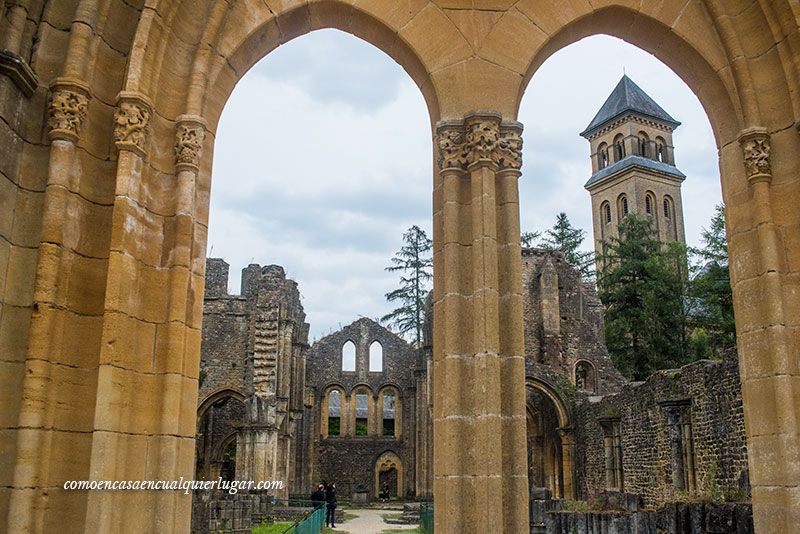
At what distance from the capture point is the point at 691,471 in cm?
1553

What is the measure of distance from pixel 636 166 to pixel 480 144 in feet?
191

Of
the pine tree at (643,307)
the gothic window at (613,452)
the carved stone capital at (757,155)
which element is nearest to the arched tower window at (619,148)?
the pine tree at (643,307)

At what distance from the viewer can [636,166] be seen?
6106 centimetres

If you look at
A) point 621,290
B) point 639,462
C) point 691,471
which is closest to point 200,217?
point 691,471

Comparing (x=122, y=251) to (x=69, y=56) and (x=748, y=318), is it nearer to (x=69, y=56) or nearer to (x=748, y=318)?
(x=69, y=56)

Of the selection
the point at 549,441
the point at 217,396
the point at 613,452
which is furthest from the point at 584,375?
the point at 217,396

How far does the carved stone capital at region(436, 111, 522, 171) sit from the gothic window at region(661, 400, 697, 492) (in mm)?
11108

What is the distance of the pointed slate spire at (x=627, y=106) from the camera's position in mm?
62625

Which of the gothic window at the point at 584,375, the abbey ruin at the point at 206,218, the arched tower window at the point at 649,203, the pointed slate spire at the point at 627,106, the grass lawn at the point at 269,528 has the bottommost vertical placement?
the grass lawn at the point at 269,528

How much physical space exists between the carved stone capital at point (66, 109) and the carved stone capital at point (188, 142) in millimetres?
665

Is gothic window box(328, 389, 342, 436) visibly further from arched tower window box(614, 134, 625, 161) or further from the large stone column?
arched tower window box(614, 134, 625, 161)

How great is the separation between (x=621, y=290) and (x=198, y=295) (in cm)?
2914

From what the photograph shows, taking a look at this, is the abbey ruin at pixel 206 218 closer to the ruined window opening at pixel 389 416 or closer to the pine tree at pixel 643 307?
the pine tree at pixel 643 307

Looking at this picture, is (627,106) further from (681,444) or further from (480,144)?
(480,144)
